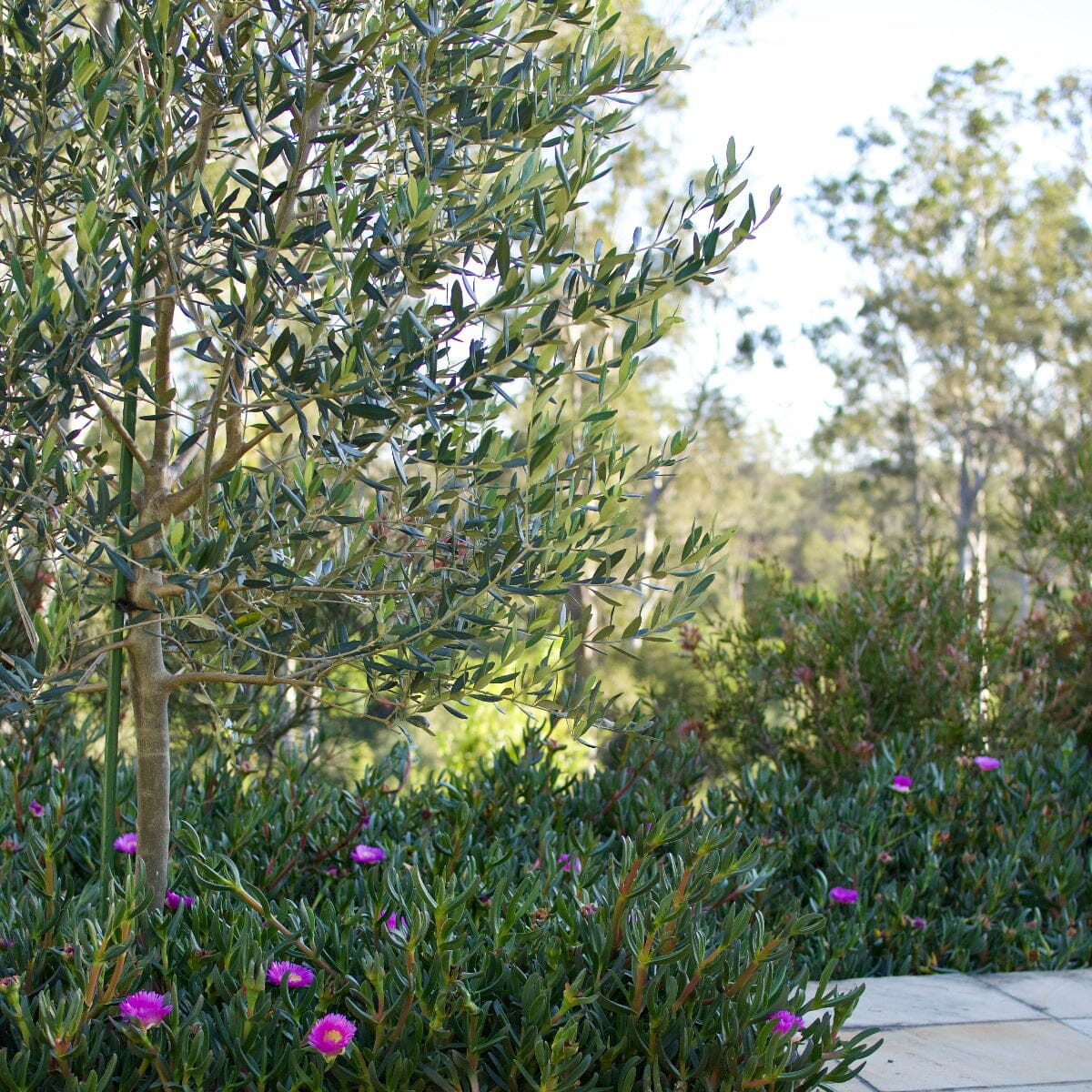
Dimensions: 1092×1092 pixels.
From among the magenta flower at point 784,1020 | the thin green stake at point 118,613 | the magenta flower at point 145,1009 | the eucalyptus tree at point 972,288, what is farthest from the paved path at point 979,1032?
the eucalyptus tree at point 972,288

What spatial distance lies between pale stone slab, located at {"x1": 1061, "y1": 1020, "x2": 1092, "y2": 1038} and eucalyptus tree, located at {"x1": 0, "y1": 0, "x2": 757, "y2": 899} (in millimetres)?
1849

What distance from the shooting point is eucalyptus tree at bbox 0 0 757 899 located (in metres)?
1.87

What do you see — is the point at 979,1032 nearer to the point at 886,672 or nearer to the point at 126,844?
the point at 126,844

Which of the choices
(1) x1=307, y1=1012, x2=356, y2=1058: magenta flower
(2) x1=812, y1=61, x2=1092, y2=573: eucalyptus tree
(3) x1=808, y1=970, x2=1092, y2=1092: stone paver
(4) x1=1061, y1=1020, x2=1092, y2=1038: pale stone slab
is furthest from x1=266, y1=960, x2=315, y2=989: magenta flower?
(2) x1=812, y1=61, x2=1092, y2=573: eucalyptus tree

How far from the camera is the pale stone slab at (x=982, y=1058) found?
2533mm

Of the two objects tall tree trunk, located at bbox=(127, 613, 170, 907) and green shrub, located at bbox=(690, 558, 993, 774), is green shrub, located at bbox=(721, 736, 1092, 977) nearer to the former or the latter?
green shrub, located at bbox=(690, 558, 993, 774)

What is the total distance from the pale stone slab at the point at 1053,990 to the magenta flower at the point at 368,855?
76.7 inches

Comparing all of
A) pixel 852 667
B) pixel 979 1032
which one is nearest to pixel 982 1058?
pixel 979 1032

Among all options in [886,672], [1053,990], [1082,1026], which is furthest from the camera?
[886,672]

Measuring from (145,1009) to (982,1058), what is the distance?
2.00 meters

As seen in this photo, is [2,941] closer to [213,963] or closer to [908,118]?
[213,963]

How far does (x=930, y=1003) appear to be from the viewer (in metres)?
3.18

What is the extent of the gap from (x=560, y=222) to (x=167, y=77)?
2.36ft

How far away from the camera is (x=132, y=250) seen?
2.01 metres
